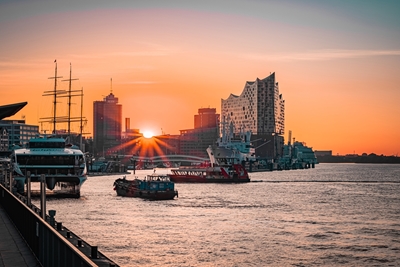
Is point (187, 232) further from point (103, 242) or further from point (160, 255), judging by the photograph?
point (160, 255)

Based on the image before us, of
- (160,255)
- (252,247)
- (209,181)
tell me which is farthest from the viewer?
(209,181)

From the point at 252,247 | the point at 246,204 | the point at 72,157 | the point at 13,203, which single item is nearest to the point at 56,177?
the point at 72,157

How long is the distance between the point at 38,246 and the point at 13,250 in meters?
2.82

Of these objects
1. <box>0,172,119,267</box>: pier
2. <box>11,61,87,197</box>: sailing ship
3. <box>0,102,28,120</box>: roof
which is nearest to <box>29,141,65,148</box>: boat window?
<box>11,61,87,197</box>: sailing ship

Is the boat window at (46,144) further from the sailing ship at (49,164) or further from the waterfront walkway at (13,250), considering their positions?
the waterfront walkway at (13,250)

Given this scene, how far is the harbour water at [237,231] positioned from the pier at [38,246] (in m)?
13.3

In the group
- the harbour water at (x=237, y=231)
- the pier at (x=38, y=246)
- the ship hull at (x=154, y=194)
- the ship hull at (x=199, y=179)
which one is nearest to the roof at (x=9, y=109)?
the pier at (x=38, y=246)

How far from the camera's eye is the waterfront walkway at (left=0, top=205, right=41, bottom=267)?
19916mm

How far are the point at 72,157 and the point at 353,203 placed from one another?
1702 inches

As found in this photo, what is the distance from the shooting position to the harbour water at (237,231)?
43906 mm

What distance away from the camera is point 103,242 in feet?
162

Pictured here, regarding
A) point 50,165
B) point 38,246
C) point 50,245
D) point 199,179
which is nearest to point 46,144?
point 50,165

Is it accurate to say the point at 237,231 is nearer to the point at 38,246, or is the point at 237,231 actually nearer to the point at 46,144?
the point at 46,144

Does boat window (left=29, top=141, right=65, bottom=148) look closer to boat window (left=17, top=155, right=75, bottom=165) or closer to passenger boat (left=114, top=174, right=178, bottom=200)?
boat window (left=17, top=155, right=75, bottom=165)
